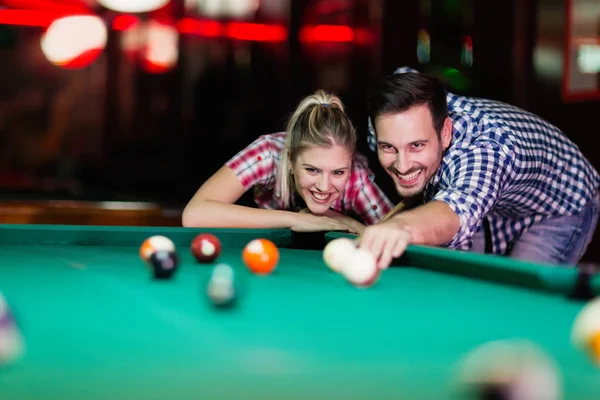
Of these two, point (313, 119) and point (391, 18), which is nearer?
point (313, 119)

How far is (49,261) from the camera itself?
2.05 m

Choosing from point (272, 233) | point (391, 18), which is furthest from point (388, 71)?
point (272, 233)

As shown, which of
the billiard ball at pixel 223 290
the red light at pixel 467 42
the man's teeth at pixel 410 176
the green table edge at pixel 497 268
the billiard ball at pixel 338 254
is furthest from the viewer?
A: the red light at pixel 467 42

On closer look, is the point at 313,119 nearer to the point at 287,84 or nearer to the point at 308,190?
the point at 308,190

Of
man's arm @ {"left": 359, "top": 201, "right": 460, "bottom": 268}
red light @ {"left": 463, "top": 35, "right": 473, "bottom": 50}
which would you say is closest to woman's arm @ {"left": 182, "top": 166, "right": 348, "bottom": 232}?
man's arm @ {"left": 359, "top": 201, "right": 460, "bottom": 268}

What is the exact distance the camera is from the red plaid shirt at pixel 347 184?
306 centimetres

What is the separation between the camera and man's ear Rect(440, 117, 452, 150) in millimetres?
2643

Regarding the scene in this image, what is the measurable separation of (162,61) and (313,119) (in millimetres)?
4881

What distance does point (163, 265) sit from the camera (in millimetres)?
1719

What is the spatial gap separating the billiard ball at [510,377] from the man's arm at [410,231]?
1.01 meters

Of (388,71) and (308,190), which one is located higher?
(388,71)

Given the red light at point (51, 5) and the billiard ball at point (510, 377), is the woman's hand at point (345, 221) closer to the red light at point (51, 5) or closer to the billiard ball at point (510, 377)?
the billiard ball at point (510, 377)

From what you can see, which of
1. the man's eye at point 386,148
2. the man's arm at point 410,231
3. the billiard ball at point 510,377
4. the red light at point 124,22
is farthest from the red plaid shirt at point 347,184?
the red light at point 124,22

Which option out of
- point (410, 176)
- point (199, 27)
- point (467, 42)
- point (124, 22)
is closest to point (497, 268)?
point (410, 176)
